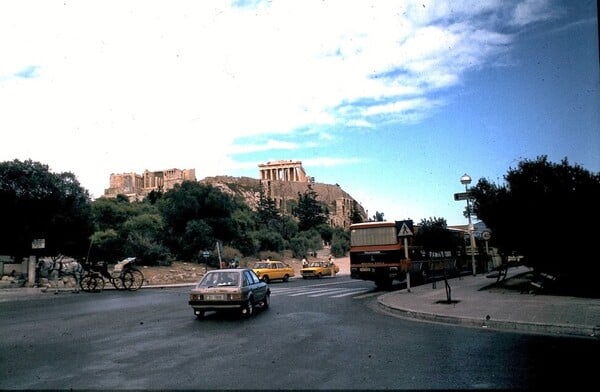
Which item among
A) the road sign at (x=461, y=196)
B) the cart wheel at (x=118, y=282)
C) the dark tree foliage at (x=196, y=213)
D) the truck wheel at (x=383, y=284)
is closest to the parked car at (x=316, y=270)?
the dark tree foliage at (x=196, y=213)

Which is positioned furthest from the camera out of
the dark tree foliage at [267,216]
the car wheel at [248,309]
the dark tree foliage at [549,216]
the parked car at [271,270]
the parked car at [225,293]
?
the dark tree foliage at [267,216]

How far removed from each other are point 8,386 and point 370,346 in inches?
231

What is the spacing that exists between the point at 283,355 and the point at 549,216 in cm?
1255

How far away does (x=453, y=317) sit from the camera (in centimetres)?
1143

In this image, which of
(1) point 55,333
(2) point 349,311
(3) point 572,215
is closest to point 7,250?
(1) point 55,333

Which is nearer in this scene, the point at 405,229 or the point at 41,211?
the point at 405,229

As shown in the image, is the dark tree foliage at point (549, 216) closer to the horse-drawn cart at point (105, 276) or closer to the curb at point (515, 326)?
the curb at point (515, 326)

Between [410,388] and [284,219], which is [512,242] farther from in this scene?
[284,219]

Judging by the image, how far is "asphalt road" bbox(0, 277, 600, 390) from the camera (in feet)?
20.1

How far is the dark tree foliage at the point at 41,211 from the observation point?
28.1 meters

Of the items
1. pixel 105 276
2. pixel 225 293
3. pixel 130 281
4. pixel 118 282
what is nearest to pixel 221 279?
pixel 225 293

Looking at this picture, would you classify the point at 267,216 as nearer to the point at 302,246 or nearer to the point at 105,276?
the point at 302,246

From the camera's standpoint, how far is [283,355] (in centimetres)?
776

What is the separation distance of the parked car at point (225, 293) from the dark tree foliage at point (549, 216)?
412 inches
